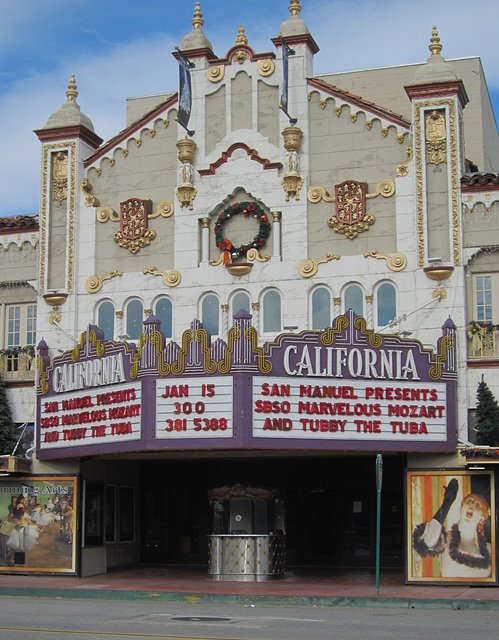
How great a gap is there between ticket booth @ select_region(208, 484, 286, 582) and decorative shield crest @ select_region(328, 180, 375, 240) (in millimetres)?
7540

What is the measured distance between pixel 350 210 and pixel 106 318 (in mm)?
7823

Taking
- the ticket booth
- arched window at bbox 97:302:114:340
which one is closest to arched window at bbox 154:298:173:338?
arched window at bbox 97:302:114:340

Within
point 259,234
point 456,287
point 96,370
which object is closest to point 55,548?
point 96,370

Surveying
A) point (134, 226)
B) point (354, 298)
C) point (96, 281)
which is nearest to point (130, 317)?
point (96, 281)

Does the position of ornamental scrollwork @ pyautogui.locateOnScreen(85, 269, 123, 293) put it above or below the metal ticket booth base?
above

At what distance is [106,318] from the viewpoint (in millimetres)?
30797

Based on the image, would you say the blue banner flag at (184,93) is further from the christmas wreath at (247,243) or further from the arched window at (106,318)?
the arched window at (106,318)

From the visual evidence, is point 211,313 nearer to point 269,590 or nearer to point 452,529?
point 269,590

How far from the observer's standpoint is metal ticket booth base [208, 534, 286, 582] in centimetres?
2691

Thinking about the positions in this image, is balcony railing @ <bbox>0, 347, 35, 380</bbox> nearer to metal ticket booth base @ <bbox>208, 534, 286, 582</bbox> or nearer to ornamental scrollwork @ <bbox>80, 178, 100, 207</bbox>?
ornamental scrollwork @ <bbox>80, 178, 100, 207</bbox>

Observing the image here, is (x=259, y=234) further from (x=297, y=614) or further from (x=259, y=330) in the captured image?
(x=297, y=614)

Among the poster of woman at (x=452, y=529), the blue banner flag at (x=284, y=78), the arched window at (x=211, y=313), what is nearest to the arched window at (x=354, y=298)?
the arched window at (x=211, y=313)

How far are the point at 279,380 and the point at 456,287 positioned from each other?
18.9 ft

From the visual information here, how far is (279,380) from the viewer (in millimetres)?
25062
